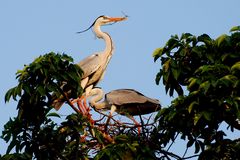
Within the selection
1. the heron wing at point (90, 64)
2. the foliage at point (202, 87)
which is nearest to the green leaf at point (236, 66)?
the foliage at point (202, 87)

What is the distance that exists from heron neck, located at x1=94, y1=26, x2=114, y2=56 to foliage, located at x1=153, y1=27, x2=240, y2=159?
3354 millimetres

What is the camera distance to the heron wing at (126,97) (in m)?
9.90

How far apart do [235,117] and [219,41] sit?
88 centimetres

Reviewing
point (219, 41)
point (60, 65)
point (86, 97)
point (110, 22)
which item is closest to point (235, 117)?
point (219, 41)

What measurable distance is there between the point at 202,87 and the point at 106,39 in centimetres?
452

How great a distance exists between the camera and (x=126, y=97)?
9977 millimetres

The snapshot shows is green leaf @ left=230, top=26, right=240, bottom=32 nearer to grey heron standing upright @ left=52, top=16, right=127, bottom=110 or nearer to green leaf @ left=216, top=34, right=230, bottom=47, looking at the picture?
green leaf @ left=216, top=34, right=230, bottom=47

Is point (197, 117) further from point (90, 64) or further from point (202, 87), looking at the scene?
point (90, 64)

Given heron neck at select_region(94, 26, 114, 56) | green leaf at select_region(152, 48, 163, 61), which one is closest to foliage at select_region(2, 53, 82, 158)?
green leaf at select_region(152, 48, 163, 61)

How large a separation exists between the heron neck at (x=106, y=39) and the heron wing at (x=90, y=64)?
164 millimetres

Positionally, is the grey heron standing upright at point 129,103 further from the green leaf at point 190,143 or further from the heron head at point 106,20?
the green leaf at point 190,143

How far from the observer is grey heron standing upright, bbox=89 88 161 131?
9.90 m

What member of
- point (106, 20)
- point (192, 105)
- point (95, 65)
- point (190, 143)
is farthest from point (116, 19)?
point (192, 105)

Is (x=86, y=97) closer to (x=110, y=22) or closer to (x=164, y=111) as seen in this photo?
(x=110, y=22)
